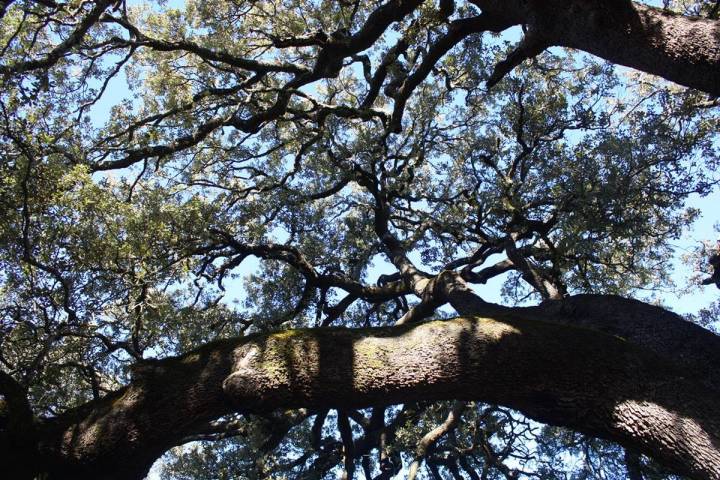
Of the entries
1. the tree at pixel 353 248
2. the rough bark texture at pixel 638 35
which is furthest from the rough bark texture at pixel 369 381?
the rough bark texture at pixel 638 35

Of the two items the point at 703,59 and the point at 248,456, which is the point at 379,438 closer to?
the point at 248,456

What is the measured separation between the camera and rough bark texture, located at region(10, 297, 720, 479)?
4133 millimetres

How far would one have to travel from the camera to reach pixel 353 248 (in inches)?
494

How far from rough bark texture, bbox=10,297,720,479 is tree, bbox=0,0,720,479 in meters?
0.02

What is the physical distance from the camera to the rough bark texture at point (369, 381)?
163 inches

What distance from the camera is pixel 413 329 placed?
4.92 m

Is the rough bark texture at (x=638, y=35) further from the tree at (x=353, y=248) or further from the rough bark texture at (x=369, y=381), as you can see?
the rough bark texture at (x=369, y=381)

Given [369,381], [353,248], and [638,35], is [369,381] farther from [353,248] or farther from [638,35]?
[353,248]

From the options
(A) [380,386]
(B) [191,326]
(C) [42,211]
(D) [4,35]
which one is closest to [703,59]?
(A) [380,386]

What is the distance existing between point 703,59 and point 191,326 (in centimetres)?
867

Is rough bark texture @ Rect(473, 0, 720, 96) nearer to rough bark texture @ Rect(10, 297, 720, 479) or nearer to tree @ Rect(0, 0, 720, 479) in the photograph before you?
tree @ Rect(0, 0, 720, 479)

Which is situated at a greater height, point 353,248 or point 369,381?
point 353,248

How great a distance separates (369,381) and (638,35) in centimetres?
386

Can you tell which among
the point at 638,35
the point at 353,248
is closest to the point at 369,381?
the point at 638,35
